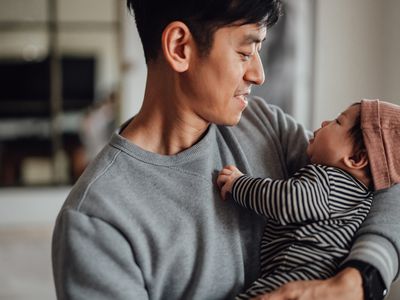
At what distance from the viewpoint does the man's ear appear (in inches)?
44.4

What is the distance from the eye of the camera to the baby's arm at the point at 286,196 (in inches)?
42.8

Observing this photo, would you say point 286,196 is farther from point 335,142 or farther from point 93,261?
point 93,261

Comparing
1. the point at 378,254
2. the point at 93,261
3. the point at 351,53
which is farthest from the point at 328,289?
the point at 351,53

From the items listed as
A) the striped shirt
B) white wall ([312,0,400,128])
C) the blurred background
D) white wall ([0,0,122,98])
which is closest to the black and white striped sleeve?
the striped shirt

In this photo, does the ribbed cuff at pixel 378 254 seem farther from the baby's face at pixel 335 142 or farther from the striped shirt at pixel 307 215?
the baby's face at pixel 335 142

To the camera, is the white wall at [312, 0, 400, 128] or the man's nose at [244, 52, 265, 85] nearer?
the man's nose at [244, 52, 265, 85]

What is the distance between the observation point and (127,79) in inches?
172

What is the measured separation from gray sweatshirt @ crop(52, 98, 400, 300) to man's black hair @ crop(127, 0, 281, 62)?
0.23 meters

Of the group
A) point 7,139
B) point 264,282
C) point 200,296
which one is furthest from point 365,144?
point 7,139

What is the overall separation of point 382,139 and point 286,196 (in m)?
0.23

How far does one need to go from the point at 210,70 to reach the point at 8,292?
7.64 feet

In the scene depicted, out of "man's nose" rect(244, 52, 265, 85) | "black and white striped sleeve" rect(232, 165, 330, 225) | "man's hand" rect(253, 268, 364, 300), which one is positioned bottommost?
"man's hand" rect(253, 268, 364, 300)

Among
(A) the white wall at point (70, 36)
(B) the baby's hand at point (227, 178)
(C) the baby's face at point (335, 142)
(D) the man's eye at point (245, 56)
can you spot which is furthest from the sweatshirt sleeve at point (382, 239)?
(A) the white wall at point (70, 36)

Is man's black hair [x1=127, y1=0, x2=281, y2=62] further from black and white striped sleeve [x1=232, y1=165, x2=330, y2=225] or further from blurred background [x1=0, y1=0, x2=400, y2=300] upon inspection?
blurred background [x1=0, y1=0, x2=400, y2=300]
